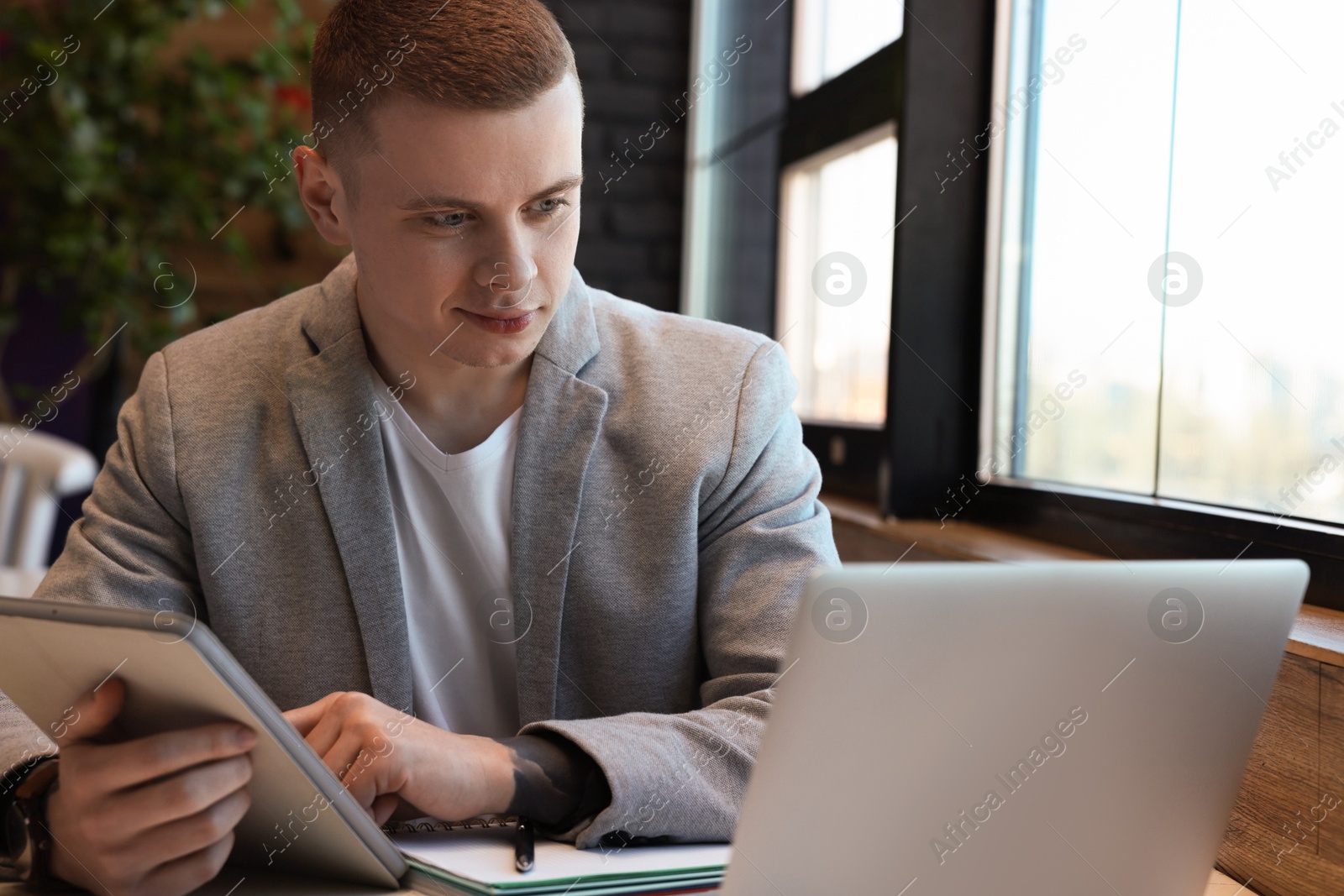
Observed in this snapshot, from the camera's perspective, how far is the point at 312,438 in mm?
1232

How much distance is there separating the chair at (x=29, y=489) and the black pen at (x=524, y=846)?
1.56m

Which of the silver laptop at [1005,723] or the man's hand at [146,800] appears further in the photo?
the man's hand at [146,800]

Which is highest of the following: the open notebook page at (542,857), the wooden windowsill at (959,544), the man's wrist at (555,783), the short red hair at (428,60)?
the short red hair at (428,60)

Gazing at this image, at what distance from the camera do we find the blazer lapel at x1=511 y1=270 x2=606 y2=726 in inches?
47.8

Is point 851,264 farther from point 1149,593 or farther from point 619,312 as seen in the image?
point 1149,593

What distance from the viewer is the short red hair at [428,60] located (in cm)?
110

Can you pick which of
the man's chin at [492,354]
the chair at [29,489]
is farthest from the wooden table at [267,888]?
the chair at [29,489]

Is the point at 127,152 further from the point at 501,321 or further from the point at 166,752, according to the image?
the point at 166,752

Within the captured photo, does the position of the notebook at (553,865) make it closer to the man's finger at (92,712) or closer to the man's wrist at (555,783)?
the man's wrist at (555,783)

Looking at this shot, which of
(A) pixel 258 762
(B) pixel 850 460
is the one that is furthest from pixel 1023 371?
(A) pixel 258 762

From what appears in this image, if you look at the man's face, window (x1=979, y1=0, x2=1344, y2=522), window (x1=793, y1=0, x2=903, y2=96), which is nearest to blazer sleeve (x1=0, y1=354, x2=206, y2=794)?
the man's face

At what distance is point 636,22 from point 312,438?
7.23 ft

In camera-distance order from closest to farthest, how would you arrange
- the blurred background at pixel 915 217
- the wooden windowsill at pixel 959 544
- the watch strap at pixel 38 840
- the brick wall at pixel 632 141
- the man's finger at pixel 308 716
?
the watch strap at pixel 38 840 < the man's finger at pixel 308 716 < the wooden windowsill at pixel 959 544 < the blurred background at pixel 915 217 < the brick wall at pixel 632 141

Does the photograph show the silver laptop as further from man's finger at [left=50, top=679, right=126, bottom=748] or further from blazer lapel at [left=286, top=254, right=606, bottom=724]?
blazer lapel at [left=286, top=254, right=606, bottom=724]
